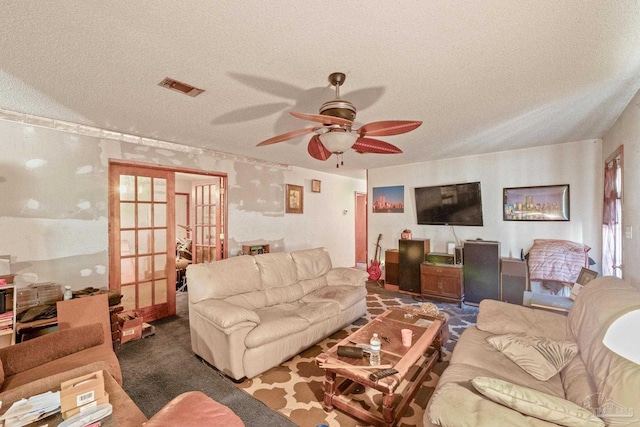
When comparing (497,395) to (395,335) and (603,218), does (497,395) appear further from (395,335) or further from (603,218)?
(603,218)

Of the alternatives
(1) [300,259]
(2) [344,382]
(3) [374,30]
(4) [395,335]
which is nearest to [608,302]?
(4) [395,335]

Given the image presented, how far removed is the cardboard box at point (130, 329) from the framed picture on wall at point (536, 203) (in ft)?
17.3

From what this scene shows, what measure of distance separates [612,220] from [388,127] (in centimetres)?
318

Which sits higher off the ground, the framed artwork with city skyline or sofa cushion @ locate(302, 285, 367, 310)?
the framed artwork with city skyline

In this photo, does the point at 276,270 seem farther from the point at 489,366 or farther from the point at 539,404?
the point at 539,404

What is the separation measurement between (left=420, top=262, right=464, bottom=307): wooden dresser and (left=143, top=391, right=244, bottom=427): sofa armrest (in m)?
3.95

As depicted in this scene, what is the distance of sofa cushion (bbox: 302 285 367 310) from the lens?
327 centimetres

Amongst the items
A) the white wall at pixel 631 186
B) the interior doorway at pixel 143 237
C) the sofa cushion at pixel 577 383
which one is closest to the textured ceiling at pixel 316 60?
the white wall at pixel 631 186

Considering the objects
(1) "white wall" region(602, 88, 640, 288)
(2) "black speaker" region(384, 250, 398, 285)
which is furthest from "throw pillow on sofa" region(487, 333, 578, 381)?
(2) "black speaker" region(384, 250, 398, 285)

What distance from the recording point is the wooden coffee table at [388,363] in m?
1.77

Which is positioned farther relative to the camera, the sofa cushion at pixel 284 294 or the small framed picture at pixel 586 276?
the sofa cushion at pixel 284 294

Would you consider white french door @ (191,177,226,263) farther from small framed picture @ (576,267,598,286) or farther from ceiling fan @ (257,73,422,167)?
small framed picture @ (576,267,598,286)

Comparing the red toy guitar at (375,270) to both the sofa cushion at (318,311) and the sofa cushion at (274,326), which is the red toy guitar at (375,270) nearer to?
the sofa cushion at (318,311)

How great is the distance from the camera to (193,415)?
1.26m
